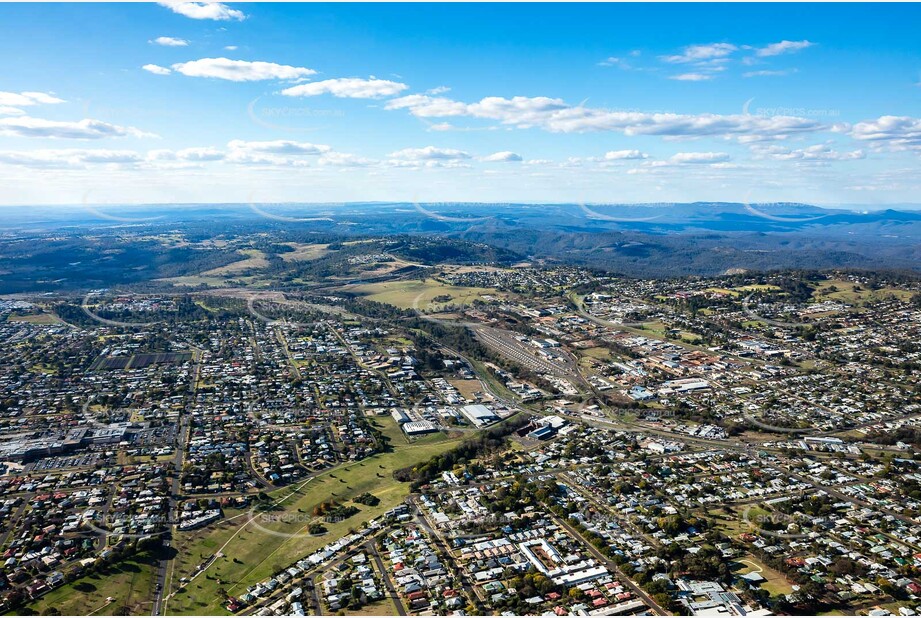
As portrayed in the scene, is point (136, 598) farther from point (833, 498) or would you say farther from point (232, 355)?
point (232, 355)

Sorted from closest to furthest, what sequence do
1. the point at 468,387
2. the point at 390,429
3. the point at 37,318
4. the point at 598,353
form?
the point at 390,429
the point at 468,387
the point at 598,353
the point at 37,318

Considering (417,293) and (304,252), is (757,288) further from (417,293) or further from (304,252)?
(304,252)

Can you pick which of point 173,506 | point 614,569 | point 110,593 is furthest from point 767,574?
point 173,506

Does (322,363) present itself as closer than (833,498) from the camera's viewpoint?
No

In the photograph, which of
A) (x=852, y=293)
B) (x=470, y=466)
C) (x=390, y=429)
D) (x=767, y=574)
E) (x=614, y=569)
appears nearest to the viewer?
(x=767, y=574)

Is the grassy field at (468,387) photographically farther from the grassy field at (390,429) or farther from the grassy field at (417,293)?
the grassy field at (417,293)

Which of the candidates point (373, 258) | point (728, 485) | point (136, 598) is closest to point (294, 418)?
point (136, 598)

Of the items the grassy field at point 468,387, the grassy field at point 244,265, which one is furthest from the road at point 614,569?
the grassy field at point 244,265
